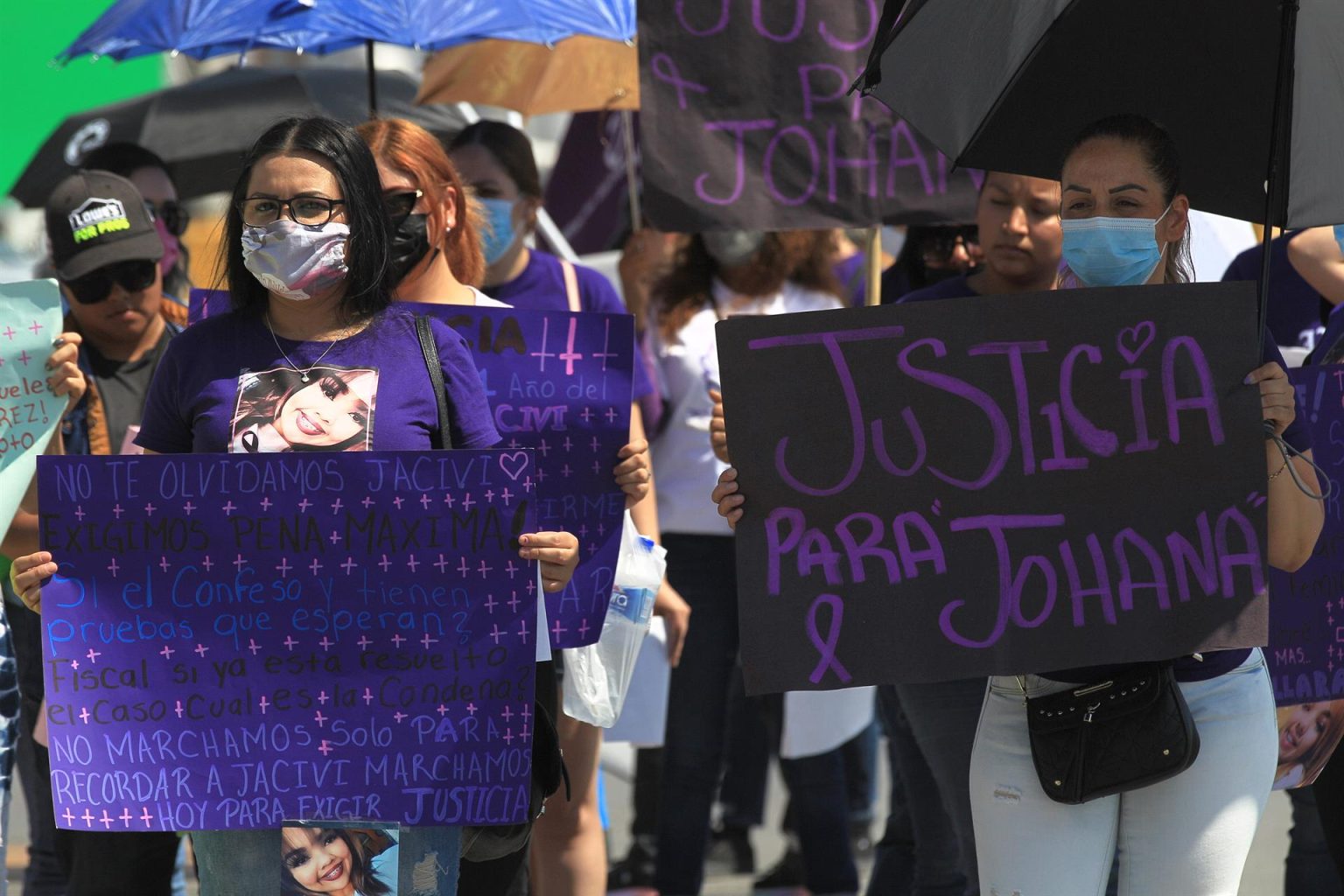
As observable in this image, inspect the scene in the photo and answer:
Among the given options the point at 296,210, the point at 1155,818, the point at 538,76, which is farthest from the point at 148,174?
the point at 1155,818

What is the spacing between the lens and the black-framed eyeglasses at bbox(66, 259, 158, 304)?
4.34m

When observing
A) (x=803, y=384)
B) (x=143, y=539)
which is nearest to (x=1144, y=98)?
(x=803, y=384)

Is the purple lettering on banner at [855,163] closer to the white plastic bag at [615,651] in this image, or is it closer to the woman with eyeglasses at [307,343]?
the white plastic bag at [615,651]

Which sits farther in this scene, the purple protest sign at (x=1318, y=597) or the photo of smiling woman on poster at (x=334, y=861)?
the purple protest sign at (x=1318, y=597)

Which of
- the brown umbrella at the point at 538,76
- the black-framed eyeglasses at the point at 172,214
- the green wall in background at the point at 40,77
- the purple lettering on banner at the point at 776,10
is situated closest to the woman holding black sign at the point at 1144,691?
the purple lettering on banner at the point at 776,10

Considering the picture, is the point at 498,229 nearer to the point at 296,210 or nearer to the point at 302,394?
the point at 296,210

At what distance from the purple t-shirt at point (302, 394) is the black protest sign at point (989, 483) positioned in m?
0.55

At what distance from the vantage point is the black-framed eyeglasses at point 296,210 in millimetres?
3266

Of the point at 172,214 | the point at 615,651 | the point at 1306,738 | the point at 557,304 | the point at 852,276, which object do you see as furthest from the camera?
the point at 852,276

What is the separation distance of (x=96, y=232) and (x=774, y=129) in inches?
66.0

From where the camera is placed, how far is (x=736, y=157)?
4.55 m

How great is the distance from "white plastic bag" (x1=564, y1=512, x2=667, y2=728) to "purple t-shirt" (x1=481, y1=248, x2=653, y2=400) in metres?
0.67

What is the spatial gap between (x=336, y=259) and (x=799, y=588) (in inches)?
40.0

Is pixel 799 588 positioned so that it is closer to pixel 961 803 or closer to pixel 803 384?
pixel 803 384
